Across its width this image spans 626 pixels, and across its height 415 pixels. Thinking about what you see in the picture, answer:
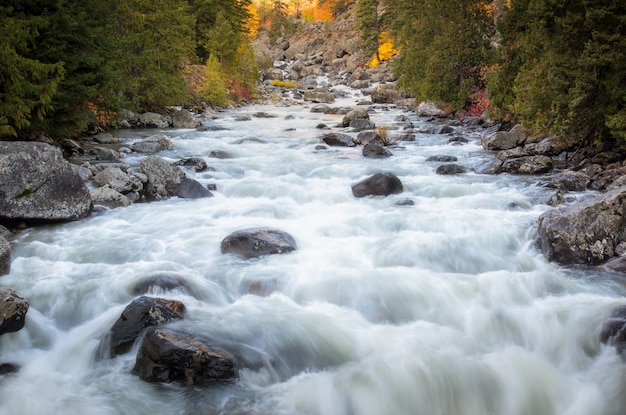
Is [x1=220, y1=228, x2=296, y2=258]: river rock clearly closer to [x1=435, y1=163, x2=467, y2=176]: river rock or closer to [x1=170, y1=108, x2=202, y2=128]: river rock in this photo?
[x1=435, y1=163, x2=467, y2=176]: river rock

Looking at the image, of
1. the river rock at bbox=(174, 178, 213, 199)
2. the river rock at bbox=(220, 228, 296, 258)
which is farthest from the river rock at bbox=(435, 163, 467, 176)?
the river rock at bbox=(220, 228, 296, 258)

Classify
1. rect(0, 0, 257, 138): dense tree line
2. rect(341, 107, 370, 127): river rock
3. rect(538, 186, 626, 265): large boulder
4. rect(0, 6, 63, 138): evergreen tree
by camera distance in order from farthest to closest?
1. rect(341, 107, 370, 127): river rock
2. rect(0, 0, 257, 138): dense tree line
3. rect(0, 6, 63, 138): evergreen tree
4. rect(538, 186, 626, 265): large boulder

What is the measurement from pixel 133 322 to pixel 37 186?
485 cm

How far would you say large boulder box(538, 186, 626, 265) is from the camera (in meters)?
7.31

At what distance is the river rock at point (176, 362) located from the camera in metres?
4.90

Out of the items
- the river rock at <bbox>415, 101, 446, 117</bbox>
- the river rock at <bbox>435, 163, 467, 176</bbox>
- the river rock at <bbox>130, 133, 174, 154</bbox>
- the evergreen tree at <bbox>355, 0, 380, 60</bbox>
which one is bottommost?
the river rock at <bbox>130, 133, 174, 154</bbox>

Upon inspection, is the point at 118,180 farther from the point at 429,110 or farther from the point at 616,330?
the point at 429,110

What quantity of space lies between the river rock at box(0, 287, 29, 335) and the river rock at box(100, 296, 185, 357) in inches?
42.6

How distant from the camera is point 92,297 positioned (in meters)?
6.69

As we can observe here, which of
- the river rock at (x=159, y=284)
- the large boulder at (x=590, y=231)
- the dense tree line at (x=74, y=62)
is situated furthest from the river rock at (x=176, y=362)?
the dense tree line at (x=74, y=62)

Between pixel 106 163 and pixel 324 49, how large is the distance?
238ft

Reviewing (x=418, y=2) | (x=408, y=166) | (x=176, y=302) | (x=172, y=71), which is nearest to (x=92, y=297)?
(x=176, y=302)

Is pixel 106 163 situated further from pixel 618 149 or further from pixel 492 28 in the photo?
pixel 492 28

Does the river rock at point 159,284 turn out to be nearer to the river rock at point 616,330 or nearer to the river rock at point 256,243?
the river rock at point 256,243
